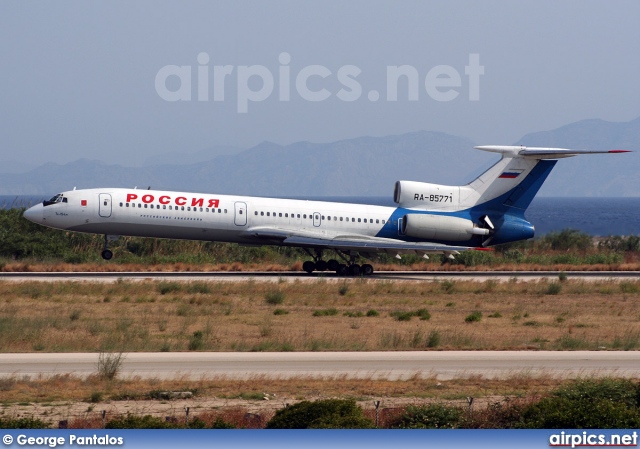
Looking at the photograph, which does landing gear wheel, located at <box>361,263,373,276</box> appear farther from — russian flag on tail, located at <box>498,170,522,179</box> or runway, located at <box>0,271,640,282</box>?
russian flag on tail, located at <box>498,170,522,179</box>

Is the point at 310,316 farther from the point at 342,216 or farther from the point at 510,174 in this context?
the point at 510,174

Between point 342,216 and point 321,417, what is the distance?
29561mm

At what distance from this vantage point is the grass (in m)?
22.4

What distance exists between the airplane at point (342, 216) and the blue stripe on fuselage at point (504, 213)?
0.05 m

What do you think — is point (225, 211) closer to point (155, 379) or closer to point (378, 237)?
point (378, 237)

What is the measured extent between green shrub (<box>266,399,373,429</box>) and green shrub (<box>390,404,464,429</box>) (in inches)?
24.7

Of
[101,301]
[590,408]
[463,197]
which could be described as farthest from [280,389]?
[463,197]

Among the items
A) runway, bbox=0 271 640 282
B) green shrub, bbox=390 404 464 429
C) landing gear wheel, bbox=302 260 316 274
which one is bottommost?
runway, bbox=0 271 640 282

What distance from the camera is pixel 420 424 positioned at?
13.6 m

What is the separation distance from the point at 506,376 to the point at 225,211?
24.5 metres

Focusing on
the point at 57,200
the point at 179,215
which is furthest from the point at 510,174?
the point at 57,200

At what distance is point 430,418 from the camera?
13.8 metres

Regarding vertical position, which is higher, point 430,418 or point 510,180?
point 510,180

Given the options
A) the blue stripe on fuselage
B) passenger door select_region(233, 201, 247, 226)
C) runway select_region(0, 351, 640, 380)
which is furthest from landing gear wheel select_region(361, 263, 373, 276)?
runway select_region(0, 351, 640, 380)
